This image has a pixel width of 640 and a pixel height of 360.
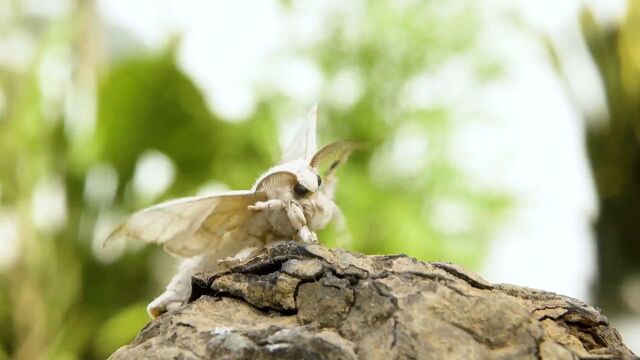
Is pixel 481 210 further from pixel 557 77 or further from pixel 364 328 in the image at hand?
pixel 364 328

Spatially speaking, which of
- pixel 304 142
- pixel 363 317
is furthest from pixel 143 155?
pixel 363 317

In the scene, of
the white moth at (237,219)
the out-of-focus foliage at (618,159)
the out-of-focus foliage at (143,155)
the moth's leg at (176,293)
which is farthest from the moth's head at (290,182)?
the out-of-focus foliage at (618,159)

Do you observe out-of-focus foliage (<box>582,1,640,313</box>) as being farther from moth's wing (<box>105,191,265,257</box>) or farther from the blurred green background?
moth's wing (<box>105,191,265,257</box>)

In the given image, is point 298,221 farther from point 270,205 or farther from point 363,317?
point 363,317

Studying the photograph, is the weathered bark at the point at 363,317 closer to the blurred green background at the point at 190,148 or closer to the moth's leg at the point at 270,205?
the moth's leg at the point at 270,205

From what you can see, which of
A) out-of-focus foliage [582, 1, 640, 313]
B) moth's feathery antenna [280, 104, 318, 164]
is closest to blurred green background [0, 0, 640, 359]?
out-of-focus foliage [582, 1, 640, 313]
